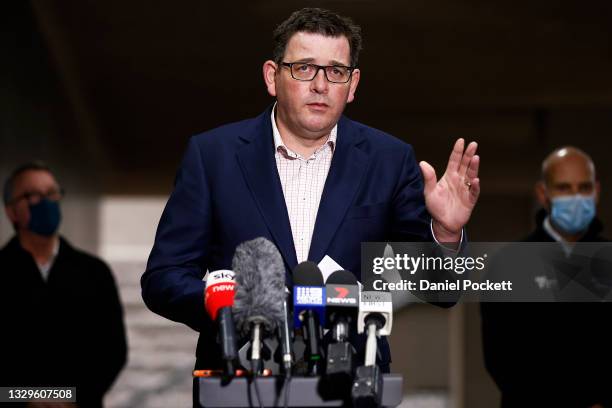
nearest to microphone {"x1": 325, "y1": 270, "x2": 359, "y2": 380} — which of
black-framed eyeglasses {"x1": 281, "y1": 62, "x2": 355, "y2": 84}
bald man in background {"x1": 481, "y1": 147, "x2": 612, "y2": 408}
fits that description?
black-framed eyeglasses {"x1": 281, "y1": 62, "x2": 355, "y2": 84}

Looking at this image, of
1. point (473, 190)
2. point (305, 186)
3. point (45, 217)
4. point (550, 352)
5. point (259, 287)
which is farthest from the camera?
point (45, 217)

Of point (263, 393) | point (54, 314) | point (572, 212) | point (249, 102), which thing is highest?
point (249, 102)

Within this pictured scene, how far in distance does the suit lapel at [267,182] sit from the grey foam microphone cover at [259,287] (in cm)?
50

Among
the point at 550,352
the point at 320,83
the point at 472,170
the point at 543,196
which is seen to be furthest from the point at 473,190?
the point at 543,196

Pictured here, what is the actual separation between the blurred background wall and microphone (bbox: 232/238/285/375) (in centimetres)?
391

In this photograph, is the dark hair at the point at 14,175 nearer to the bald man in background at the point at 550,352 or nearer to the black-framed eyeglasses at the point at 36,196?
the black-framed eyeglasses at the point at 36,196

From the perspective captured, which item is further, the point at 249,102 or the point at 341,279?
the point at 249,102

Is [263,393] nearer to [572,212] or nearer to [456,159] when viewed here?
[456,159]

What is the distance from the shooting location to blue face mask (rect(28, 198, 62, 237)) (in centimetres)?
482

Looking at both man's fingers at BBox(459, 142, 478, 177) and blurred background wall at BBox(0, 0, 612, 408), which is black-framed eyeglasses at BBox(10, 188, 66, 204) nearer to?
blurred background wall at BBox(0, 0, 612, 408)

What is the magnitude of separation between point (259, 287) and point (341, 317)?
0.19 metres

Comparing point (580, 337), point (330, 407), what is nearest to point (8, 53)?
point (580, 337)

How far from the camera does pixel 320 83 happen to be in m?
2.28

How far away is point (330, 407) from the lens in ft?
5.74
